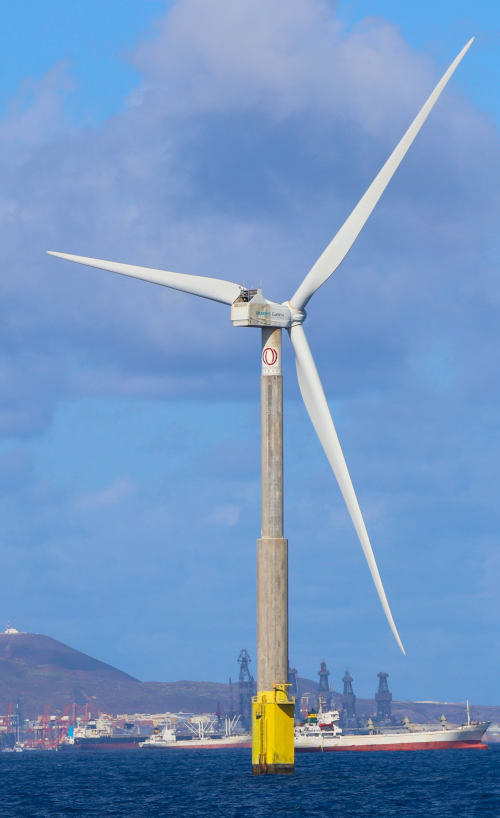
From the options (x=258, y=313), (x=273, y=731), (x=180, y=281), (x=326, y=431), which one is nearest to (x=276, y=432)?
(x=326, y=431)

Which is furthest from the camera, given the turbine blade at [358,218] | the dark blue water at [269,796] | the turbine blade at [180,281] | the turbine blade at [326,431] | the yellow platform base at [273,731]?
the turbine blade at [180,281]

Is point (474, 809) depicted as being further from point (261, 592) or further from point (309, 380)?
point (309, 380)

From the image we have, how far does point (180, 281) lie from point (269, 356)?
11.2 m

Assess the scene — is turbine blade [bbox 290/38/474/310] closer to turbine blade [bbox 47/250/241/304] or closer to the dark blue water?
turbine blade [bbox 47/250/241/304]

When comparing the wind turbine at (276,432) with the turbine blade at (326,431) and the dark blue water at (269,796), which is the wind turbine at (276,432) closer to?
the turbine blade at (326,431)

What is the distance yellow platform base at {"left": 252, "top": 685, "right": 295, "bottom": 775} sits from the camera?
104438 mm

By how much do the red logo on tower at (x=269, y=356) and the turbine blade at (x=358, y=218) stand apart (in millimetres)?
5371

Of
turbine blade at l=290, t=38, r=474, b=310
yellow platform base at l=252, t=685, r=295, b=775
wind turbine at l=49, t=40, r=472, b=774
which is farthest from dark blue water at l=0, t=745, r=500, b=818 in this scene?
turbine blade at l=290, t=38, r=474, b=310

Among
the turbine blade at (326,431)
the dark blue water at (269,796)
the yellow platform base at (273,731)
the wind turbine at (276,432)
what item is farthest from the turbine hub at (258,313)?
the dark blue water at (269,796)

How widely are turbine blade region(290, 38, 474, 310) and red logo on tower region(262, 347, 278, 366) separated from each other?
5.37 meters

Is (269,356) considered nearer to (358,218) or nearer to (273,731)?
(358,218)

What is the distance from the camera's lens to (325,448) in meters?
108

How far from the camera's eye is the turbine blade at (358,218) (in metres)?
99.6

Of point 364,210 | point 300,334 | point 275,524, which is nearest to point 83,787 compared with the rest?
point 275,524
